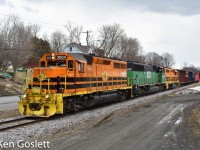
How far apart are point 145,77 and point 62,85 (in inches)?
774

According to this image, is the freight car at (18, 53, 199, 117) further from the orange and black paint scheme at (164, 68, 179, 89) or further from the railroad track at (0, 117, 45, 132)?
the orange and black paint scheme at (164, 68, 179, 89)

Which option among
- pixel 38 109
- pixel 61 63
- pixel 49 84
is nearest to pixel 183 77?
pixel 61 63

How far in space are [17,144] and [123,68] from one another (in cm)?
1856

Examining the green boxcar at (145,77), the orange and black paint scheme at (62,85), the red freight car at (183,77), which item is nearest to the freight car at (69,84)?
the orange and black paint scheme at (62,85)

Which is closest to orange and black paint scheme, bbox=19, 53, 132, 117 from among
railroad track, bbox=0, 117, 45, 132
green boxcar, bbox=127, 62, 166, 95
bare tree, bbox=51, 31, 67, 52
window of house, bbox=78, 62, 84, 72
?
window of house, bbox=78, 62, 84, 72

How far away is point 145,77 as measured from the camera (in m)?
35.9

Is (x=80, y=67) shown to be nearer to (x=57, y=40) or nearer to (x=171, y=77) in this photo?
(x=171, y=77)

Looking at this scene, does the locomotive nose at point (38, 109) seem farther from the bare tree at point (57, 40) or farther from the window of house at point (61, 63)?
the bare tree at point (57, 40)

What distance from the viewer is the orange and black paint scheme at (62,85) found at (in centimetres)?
1678

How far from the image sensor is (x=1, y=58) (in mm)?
50938

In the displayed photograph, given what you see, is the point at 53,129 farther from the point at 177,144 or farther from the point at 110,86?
the point at 110,86

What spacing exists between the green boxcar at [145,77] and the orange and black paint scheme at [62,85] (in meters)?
9.01

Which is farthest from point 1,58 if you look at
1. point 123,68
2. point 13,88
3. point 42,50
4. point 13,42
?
point 42,50

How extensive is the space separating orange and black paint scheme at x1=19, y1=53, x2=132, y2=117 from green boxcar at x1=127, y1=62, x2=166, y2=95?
901 cm
